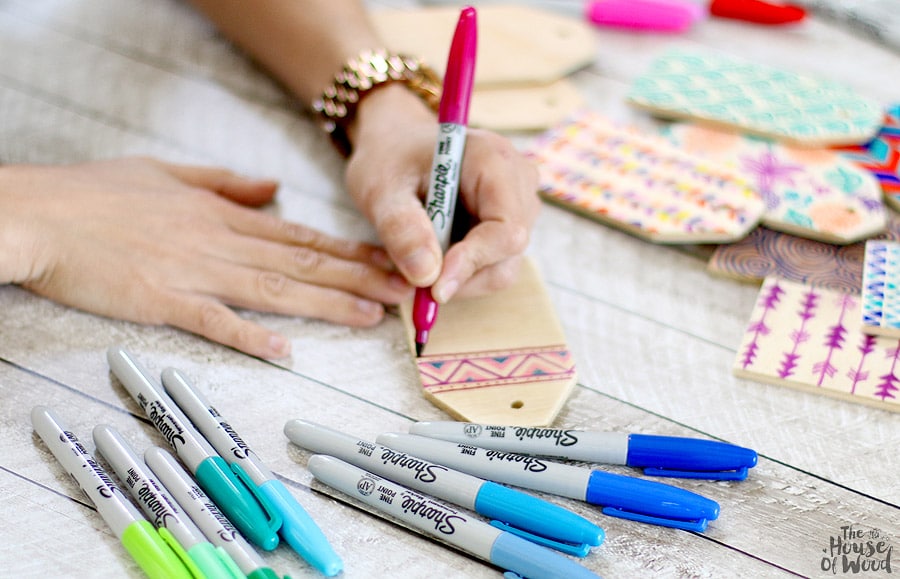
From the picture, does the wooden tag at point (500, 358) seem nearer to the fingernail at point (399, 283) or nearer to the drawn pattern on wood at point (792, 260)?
the fingernail at point (399, 283)

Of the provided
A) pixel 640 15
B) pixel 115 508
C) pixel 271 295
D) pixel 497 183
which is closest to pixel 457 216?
pixel 497 183

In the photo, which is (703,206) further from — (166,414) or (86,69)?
(86,69)

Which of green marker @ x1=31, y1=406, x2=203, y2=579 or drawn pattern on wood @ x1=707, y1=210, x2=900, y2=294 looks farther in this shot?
drawn pattern on wood @ x1=707, y1=210, x2=900, y2=294

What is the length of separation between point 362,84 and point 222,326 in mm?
336

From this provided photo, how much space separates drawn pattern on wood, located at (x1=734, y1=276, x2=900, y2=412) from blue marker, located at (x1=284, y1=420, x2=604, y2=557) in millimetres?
245

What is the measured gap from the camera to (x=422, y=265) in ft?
2.47

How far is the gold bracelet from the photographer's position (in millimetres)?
988

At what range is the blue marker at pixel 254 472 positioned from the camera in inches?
23.5

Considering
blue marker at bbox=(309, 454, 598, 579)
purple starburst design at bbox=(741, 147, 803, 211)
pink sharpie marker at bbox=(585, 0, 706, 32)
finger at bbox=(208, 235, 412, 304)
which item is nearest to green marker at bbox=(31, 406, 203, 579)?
blue marker at bbox=(309, 454, 598, 579)

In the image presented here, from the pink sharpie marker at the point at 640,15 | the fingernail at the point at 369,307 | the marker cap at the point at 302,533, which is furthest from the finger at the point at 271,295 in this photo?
the pink sharpie marker at the point at 640,15

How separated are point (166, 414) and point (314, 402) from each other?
111mm

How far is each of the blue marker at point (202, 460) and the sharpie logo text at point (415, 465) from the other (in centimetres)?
9

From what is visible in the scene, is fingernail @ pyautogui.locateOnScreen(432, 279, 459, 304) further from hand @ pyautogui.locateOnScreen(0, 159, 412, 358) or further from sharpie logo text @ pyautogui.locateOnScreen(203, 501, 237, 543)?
sharpie logo text @ pyautogui.locateOnScreen(203, 501, 237, 543)

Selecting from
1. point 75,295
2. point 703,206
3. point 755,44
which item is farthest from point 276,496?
point 755,44
